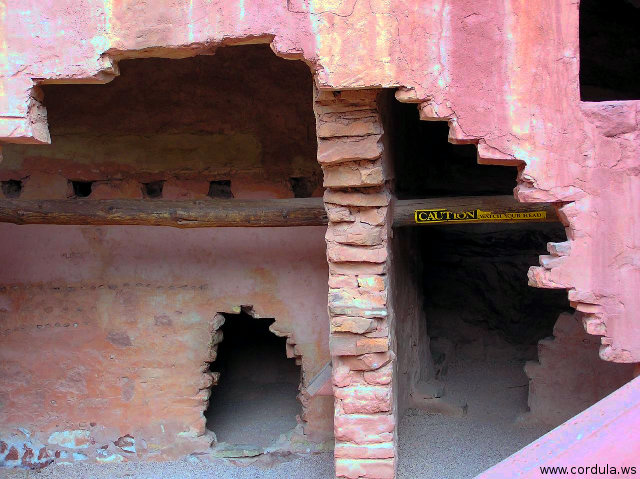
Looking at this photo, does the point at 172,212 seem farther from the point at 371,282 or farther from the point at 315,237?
the point at 371,282

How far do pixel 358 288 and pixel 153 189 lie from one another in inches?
107

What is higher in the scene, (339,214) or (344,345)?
(339,214)

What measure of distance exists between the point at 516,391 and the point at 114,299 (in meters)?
3.66

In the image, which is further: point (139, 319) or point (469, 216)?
point (139, 319)

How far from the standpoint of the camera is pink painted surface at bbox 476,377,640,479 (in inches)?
97.0

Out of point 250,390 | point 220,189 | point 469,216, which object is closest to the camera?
point 469,216

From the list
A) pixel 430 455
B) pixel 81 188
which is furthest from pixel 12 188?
pixel 430 455

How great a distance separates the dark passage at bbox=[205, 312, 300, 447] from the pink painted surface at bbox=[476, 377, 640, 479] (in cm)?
338

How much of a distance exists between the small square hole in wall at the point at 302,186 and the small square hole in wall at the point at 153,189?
1.14 metres

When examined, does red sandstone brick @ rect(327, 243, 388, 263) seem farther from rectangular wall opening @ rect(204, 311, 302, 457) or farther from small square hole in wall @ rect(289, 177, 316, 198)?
rectangular wall opening @ rect(204, 311, 302, 457)

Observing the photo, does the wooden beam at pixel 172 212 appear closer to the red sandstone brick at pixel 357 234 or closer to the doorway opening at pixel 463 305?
the doorway opening at pixel 463 305

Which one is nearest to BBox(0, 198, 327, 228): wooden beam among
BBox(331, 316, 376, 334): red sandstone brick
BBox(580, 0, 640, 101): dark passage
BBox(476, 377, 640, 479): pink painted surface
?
BBox(331, 316, 376, 334): red sandstone brick

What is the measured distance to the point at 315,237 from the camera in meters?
5.56

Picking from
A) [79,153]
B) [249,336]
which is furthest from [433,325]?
[79,153]
